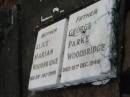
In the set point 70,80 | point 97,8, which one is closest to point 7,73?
point 70,80

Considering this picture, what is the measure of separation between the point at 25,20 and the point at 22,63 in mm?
479

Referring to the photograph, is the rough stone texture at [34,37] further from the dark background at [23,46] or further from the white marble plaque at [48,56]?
the white marble plaque at [48,56]

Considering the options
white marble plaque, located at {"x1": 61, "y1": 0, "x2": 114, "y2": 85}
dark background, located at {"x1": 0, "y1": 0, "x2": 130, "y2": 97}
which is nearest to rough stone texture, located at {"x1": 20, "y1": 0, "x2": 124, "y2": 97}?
dark background, located at {"x1": 0, "y1": 0, "x2": 130, "y2": 97}

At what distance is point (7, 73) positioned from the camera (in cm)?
363

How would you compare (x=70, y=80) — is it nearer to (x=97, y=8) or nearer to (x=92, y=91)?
(x=92, y=91)

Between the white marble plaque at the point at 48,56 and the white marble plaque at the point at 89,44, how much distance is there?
10cm

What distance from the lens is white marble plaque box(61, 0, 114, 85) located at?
2174mm

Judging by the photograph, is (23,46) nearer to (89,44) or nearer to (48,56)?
(48,56)

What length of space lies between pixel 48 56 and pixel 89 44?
1.88ft

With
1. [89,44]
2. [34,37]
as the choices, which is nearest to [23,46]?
[34,37]

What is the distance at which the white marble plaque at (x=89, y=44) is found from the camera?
2.17 meters

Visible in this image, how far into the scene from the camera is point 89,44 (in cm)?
232

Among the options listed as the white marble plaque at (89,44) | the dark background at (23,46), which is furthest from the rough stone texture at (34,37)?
the white marble plaque at (89,44)

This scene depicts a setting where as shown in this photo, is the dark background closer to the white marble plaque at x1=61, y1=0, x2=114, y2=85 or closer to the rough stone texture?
the rough stone texture
